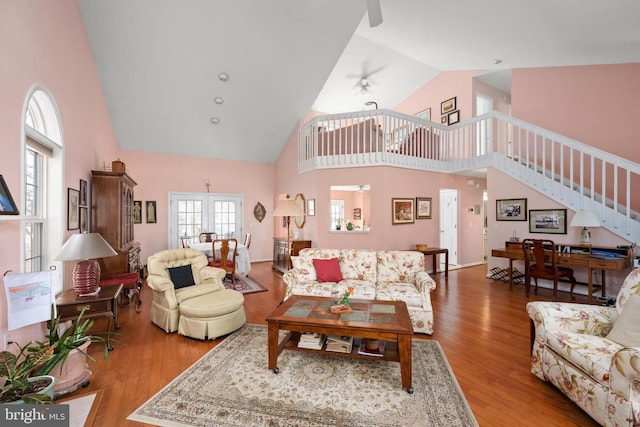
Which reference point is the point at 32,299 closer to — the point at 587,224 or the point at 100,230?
the point at 100,230

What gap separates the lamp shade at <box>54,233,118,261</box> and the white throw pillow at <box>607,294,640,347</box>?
4288 millimetres

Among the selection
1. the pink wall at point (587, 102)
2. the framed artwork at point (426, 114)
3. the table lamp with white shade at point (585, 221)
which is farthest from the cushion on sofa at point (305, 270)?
the framed artwork at point (426, 114)

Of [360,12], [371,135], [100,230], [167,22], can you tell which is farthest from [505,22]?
[100,230]

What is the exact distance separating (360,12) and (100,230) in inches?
220

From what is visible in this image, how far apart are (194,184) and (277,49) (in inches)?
158

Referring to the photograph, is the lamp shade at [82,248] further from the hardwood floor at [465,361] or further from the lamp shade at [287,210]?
the lamp shade at [287,210]

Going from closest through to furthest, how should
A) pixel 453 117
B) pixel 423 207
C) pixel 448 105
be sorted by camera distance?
pixel 423 207, pixel 453 117, pixel 448 105

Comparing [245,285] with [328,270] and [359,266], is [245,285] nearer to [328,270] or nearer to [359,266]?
[328,270]

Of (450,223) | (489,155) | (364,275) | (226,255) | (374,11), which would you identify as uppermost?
(374,11)

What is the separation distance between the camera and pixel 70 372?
6.69 feet

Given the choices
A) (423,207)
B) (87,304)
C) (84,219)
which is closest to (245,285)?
(84,219)

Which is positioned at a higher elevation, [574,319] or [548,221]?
[548,221]

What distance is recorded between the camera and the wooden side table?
Result: 98.3 inches

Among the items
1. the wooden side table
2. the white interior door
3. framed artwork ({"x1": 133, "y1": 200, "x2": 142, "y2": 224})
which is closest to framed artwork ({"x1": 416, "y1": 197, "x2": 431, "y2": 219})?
the white interior door
